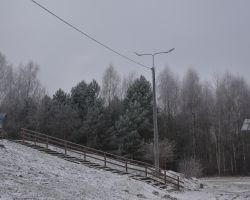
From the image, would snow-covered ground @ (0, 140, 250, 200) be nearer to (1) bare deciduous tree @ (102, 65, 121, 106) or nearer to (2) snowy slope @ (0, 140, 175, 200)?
(2) snowy slope @ (0, 140, 175, 200)

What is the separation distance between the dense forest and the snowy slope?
29.4 meters

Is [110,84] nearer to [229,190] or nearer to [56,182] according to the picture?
[229,190]

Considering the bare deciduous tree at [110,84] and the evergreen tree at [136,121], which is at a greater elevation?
the bare deciduous tree at [110,84]

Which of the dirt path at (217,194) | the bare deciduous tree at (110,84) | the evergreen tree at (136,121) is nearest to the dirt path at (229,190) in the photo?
the dirt path at (217,194)

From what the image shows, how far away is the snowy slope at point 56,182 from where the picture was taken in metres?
13.0

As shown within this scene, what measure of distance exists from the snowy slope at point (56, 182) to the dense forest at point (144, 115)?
29.4 m

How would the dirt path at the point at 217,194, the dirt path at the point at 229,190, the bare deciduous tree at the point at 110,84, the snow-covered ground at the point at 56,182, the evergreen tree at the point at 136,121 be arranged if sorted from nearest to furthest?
the snow-covered ground at the point at 56,182 → the dirt path at the point at 217,194 → the dirt path at the point at 229,190 → the evergreen tree at the point at 136,121 → the bare deciduous tree at the point at 110,84

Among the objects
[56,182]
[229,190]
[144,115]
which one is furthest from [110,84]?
[56,182]

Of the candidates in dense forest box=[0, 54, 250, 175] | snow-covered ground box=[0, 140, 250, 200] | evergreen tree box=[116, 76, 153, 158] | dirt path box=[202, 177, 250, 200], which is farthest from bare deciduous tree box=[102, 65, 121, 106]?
snow-covered ground box=[0, 140, 250, 200]

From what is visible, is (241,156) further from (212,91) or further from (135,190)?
(135,190)

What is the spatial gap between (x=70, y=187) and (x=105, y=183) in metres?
3.75

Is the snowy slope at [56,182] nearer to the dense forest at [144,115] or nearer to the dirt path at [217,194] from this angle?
the dirt path at [217,194]

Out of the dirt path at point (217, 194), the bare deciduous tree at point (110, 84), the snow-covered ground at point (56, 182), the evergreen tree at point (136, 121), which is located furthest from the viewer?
the bare deciduous tree at point (110, 84)

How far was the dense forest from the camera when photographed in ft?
177
